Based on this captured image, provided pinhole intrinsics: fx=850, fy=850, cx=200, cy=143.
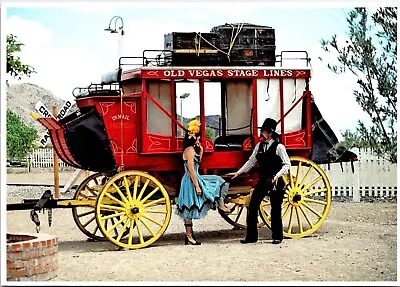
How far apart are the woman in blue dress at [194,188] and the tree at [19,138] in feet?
49.9

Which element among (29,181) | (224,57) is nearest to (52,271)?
(224,57)

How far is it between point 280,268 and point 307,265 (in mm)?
357

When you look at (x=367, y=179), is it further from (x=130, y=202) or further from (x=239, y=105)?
(x=130, y=202)

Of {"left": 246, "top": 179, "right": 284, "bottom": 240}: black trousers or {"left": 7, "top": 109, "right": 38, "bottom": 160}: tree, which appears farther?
{"left": 7, "top": 109, "right": 38, "bottom": 160}: tree

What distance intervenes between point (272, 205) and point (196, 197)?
97cm

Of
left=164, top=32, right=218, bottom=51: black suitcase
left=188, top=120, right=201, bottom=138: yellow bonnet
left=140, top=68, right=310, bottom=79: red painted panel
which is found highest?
left=164, top=32, right=218, bottom=51: black suitcase

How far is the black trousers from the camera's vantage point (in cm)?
1040

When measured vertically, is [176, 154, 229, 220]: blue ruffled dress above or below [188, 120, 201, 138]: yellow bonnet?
below

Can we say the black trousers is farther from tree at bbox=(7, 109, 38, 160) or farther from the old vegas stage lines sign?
tree at bbox=(7, 109, 38, 160)

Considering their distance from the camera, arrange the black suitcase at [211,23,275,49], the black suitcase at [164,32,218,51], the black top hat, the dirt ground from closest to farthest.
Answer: the dirt ground, the black top hat, the black suitcase at [164,32,218,51], the black suitcase at [211,23,275,49]

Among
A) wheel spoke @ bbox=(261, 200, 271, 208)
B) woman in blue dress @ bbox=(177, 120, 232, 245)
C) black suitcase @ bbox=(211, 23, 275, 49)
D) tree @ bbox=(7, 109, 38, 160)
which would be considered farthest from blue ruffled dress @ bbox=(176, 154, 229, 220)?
tree @ bbox=(7, 109, 38, 160)

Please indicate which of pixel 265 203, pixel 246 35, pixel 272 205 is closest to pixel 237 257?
pixel 272 205

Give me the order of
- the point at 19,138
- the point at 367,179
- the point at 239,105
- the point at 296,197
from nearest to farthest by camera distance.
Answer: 1. the point at 296,197
2. the point at 239,105
3. the point at 367,179
4. the point at 19,138

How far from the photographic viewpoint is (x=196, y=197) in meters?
10.2
